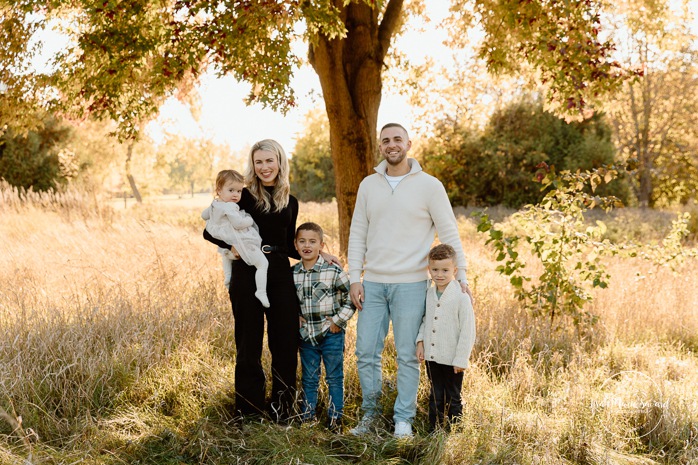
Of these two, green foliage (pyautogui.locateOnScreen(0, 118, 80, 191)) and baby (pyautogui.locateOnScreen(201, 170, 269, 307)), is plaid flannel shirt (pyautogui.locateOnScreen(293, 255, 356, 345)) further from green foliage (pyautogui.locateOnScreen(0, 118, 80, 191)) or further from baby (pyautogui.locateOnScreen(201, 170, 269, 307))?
green foliage (pyautogui.locateOnScreen(0, 118, 80, 191))

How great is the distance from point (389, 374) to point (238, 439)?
1462 mm

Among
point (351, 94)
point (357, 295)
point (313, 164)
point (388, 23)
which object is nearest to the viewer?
point (357, 295)

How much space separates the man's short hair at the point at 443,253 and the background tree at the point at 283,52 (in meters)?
2.45

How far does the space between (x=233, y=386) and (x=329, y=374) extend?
81cm

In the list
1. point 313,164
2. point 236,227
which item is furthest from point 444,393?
point 313,164

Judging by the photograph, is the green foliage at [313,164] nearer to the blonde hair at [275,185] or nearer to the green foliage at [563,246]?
the green foliage at [563,246]

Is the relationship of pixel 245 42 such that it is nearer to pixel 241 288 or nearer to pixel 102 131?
pixel 241 288

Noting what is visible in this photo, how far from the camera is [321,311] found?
4.06 meters

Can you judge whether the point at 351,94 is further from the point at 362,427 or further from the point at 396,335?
the point at 362,427

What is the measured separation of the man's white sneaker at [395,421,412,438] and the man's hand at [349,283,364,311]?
30.9 inches

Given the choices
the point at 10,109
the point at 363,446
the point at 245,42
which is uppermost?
the point at 245,42

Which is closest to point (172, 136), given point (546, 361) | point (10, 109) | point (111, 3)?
point (10, 109)

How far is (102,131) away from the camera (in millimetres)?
22703

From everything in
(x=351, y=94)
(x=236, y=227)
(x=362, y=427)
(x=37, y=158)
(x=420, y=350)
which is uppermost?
(x=351, y=94)
